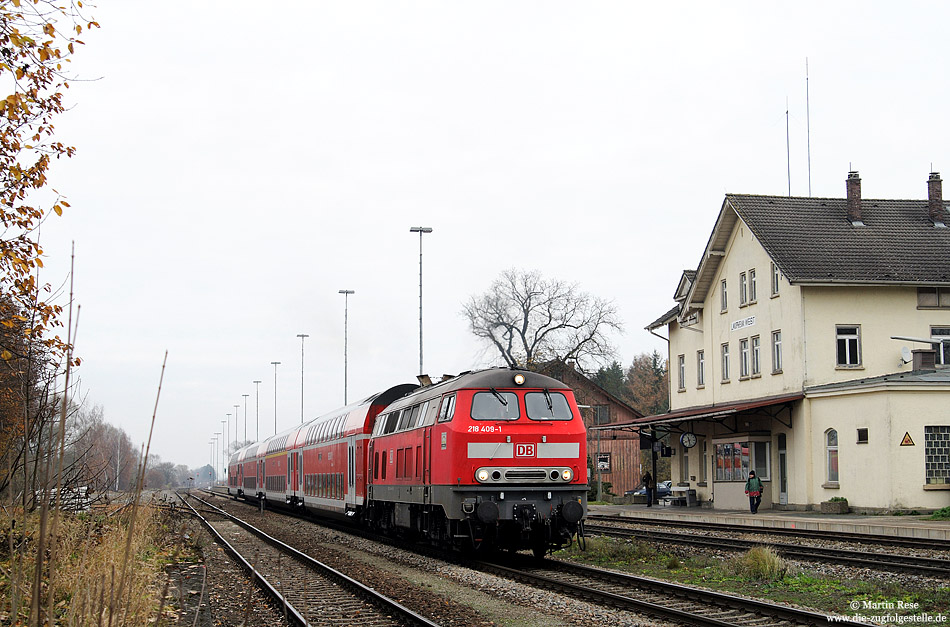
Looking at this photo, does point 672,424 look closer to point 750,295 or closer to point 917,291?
point 750,295

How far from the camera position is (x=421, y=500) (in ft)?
59.2

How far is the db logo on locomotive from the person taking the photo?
53.8 ft

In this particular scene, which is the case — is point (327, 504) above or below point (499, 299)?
below

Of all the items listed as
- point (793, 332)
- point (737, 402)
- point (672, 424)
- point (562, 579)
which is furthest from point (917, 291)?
point (562, 579)

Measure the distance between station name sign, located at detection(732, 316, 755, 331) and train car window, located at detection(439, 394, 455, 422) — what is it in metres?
21.4

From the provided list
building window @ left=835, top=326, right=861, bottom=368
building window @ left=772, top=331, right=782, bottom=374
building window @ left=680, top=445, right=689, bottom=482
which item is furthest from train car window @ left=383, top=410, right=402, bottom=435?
building window @ left=680, top=445, right=689, bottom=482

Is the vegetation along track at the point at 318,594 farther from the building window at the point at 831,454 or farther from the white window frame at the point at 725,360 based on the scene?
the white window frame at the point at 725,360

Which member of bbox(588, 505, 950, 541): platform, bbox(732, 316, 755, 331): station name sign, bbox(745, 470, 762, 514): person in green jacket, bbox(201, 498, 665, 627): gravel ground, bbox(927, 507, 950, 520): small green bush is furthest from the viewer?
bbox(732, 316, 755, 331): station name sign

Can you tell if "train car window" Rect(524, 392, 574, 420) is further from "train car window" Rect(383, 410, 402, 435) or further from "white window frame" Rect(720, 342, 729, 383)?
"white window frame" Rect(720, 342, 729, 383)

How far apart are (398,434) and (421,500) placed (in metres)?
2.87

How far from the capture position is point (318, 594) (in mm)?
13070

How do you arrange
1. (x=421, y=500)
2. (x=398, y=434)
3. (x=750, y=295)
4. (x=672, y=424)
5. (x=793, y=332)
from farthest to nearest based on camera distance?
(x=672, y=424)
(x=750, y=295)
(x=793, y=332)
(x=398, y=434)
(x=421, y=500)

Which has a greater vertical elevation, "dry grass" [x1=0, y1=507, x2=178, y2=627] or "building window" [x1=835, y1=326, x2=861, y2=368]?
"building window" [x1=835, y1=326, x2=861, y2=368]

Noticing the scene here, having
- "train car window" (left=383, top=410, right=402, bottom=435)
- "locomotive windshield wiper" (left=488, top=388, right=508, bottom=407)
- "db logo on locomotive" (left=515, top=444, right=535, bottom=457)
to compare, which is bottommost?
"db logo on locomotive" (left=515, top=444, right=535, bottom=457)
